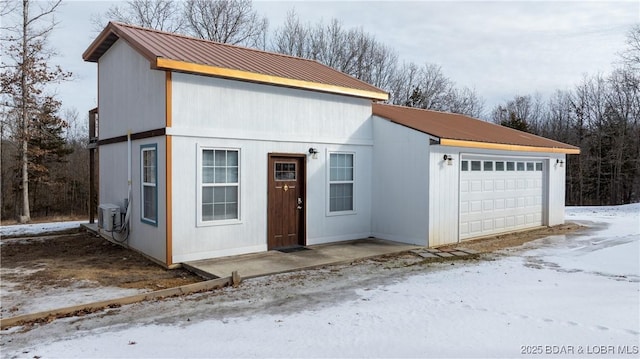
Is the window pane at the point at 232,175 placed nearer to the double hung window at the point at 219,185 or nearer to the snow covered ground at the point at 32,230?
the double hung window at the point at 219,185

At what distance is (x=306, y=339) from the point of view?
13.9 ft

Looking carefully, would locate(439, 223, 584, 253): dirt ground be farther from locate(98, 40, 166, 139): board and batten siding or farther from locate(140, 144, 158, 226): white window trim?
locate(98, 40, 166, 139): board and batten siding

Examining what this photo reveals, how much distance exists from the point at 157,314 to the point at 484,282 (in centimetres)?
464

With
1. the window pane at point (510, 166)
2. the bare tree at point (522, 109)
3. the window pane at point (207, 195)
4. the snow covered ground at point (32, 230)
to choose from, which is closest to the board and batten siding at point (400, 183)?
the window pane at point (510, 166)

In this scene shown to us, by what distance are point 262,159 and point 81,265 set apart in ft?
12.8

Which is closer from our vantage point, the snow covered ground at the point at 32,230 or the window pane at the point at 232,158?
the window pane at the point at 232,158

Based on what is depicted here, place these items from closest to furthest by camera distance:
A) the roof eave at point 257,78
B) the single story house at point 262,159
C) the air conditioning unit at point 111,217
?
1. the roof eave at point 257,78
2. the single story house at point 262,159
3. the air conditioning unit at point 111,217

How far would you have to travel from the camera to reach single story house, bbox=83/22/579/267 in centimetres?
777

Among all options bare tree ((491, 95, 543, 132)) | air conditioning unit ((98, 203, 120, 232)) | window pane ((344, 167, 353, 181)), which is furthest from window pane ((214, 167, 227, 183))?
bare tree ((491, 95, 543, 132))

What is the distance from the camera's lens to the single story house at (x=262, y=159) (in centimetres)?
777

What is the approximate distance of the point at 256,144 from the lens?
28.2 ft

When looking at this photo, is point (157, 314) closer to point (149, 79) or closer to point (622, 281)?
point (149, 79)

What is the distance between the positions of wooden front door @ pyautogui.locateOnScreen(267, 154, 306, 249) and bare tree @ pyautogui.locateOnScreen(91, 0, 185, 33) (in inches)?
834

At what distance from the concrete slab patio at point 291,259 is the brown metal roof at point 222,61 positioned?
342cm
